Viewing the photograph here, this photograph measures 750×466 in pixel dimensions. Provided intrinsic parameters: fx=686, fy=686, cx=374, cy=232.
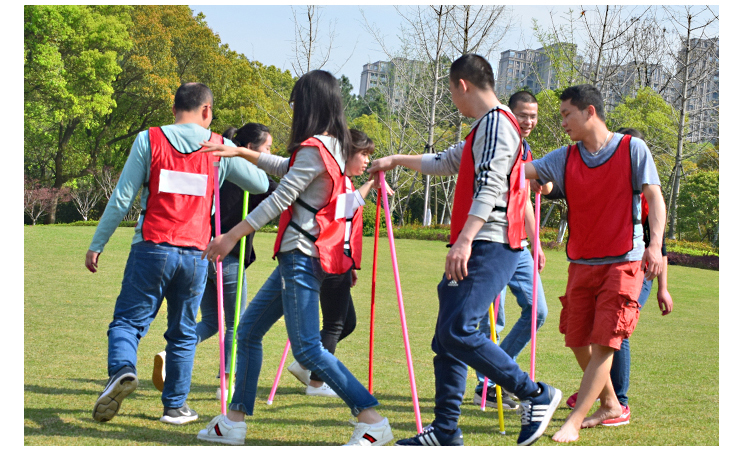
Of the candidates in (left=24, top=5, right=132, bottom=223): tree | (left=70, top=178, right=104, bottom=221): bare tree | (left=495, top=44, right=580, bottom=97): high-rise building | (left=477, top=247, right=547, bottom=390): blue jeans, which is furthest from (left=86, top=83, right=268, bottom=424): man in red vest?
(left=70, top=178, right=104, bottom=221): bare tree

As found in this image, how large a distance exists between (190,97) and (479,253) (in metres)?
1.96

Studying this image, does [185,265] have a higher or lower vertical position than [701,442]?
higher

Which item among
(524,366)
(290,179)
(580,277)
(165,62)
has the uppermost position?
(165,62)

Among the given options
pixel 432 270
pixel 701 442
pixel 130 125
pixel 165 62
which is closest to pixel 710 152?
pixel 432 270

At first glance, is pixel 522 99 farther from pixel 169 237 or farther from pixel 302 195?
pixel 169 237

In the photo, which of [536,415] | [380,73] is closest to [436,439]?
[536,415]

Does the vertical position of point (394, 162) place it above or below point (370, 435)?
above

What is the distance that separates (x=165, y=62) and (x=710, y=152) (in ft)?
83.5

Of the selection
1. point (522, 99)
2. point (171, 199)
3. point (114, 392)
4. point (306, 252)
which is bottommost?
point (114, 392)

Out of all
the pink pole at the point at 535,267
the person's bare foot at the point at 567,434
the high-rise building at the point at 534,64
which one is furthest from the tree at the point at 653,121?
the person's bare foot at the point at 567,434

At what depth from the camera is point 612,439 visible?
3.75m

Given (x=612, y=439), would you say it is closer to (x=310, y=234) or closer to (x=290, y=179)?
(x=310, y=234)

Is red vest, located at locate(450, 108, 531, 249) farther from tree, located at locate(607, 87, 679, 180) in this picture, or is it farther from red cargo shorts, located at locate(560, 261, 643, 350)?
tree, located at locate(607, 87, 679, 180)

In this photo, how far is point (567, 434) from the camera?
363 centimetres
